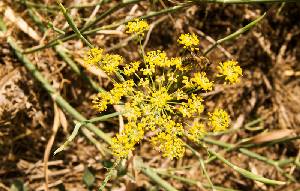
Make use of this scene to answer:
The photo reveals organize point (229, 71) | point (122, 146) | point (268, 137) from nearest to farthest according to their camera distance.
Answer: point (122, 146), point (229, 71), point (268, 137)

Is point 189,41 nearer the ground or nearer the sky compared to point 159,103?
nearer the sky

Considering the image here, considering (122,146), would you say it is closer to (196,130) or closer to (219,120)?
(196,130)

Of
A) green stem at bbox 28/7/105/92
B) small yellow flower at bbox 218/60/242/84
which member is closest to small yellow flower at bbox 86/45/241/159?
small yellow flower at bbox 218/60/242/84

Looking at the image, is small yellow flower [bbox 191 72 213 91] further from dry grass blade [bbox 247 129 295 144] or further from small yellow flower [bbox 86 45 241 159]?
dry grass blade [bbox 247 129 295 144]

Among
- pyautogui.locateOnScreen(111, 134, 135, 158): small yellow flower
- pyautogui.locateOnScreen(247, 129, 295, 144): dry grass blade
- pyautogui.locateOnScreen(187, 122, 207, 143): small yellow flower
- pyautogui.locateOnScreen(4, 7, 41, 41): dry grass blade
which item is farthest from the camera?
pyautogui.locateOnScreen(4, 7, 41, 41): dry grass blade

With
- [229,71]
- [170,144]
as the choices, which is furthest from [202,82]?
[170,144]

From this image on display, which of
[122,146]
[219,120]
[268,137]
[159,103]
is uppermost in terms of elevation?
[159,103]

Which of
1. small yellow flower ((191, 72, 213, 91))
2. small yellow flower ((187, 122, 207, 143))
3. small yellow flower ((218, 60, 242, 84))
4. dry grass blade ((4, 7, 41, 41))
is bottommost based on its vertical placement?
small yellow flower ((187, 122, 207, 143))

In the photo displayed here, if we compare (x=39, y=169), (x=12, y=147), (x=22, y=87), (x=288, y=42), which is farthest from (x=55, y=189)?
(x=288, y=42)

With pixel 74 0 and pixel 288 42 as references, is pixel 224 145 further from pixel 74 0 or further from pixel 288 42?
pixel 74 0

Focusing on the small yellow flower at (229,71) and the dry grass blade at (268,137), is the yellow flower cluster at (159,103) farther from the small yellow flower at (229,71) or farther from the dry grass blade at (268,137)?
the dry grass blade at (268,137)

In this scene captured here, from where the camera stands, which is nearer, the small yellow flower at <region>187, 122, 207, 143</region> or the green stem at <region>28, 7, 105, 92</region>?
the small yellow flower at <region>187, 122, 207, 143</region>
